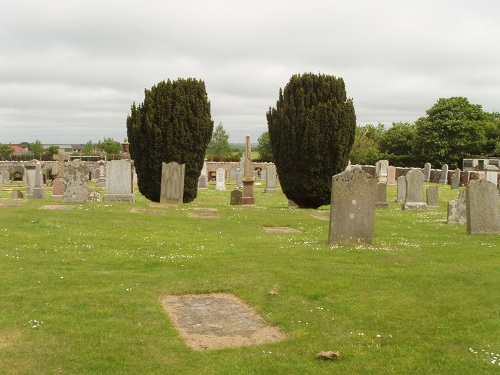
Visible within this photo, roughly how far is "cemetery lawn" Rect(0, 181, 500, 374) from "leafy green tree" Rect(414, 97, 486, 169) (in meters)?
42.7

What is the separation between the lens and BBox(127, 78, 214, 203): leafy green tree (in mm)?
21859

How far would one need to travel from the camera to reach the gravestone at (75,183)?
1920 cm

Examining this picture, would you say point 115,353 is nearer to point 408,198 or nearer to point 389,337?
point 389,337

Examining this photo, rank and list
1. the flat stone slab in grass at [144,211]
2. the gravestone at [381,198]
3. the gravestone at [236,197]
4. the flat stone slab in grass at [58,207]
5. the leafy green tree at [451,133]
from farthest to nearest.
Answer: the leafy green tree at [451,133], the gravestone at [236,197], the gravestone at [381,198], the flat stone slab in grass at [58,207], the flat stone slab in grass at [144,211]

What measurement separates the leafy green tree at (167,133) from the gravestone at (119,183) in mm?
1199

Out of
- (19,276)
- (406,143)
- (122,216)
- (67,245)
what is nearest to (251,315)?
(19,276)

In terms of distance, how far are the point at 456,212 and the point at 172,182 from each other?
32.8 feet

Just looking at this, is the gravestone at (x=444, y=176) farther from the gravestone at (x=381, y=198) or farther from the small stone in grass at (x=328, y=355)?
the small stone in grass at (x=328, y=355)

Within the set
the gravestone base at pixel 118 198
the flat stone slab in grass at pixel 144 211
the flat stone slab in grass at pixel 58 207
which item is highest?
the gravestone base at pixel 118 198

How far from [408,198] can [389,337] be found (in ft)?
53.5

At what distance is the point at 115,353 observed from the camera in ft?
17.4

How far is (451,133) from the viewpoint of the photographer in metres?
54.5

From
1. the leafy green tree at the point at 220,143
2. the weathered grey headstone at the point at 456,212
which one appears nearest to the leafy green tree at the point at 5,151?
the leafy green tree at the point at 220,143

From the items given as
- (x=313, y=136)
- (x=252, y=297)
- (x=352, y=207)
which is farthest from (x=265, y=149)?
(x=252, y=297)
